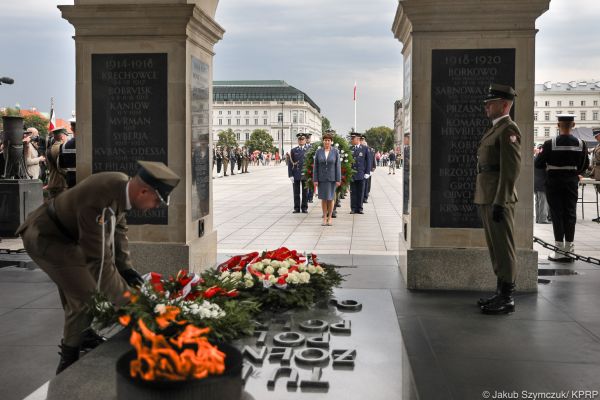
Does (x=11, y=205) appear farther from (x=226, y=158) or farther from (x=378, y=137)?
(x=378, y=137)

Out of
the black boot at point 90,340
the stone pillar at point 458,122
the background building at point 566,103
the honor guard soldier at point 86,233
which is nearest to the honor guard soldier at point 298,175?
the stone pillar at point 458,122

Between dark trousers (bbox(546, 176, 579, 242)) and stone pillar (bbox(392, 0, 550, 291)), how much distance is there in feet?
9.01

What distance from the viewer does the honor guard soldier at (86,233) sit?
3842 millimetres

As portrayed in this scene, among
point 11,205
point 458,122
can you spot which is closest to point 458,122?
point 458,122

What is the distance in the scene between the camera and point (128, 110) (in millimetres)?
7953

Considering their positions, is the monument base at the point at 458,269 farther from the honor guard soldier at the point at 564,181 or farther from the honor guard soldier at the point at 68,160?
the honor guard soldier at the point at 68,160

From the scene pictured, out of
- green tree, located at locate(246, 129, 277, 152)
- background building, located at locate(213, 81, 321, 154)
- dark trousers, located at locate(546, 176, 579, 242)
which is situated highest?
background building, located at locate(213, 81, 321, 154)

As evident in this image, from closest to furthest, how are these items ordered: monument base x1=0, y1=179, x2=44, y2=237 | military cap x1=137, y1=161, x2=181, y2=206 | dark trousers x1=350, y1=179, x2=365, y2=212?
military cap x1=137, y1=161, x2=181, y2=206, monument base x1=0, y1=179, x2=44, y2=237, dark trousers x1=350, y1=179, x2=365, y2=212

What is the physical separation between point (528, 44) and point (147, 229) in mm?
4889

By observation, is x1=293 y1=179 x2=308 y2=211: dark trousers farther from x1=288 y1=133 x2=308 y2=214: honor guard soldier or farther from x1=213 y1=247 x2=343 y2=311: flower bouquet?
x1=213 y1=247 x2=343 y2=311: flower bouquet

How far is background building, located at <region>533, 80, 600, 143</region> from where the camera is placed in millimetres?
139625

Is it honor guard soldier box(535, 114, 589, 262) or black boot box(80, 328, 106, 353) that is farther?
honor guard soldier box(535, 114, 589, 262)

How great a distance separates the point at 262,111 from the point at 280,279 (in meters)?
153

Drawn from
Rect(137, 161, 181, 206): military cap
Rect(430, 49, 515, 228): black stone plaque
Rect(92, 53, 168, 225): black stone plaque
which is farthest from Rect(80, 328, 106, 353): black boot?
Rect(430, 49, 515, 228): black stone plaque
